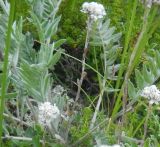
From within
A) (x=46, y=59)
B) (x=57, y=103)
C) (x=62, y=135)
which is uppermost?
(x=46, y=59)

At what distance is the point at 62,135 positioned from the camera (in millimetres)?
1710

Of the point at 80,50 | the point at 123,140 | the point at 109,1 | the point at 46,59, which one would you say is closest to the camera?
the point at 46,59

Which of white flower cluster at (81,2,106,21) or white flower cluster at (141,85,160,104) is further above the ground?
white flower cluster at (81,2,106,21)

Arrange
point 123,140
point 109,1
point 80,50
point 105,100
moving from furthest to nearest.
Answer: point 109,1
point 80,50
point 105,100
point 123,140

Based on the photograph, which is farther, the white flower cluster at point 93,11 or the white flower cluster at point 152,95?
the white flower cluster at point 93,11

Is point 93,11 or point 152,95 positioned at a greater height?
point 93,11

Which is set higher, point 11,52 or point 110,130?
point 11,52

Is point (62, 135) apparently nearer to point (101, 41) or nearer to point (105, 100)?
point (101, 41)

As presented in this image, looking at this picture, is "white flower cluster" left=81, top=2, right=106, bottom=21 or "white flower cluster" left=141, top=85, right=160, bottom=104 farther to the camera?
"white flower cluster" left=81, top=2, right=106, bottom=21

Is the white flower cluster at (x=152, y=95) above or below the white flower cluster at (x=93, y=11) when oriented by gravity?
below

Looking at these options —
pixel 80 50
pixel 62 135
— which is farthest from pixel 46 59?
pixel 80 50

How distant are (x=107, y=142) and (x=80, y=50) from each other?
0.88m

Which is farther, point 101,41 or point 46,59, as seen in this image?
point 101,41

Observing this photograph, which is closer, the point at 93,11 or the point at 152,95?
the point at 152,95
